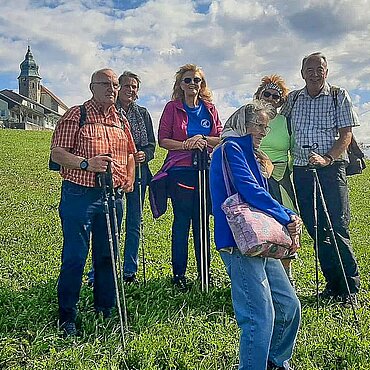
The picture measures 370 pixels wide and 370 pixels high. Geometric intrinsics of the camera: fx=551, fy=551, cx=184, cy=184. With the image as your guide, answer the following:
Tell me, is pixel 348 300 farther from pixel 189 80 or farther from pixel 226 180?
pixel 189 80

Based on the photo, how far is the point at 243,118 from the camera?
418 centimetres

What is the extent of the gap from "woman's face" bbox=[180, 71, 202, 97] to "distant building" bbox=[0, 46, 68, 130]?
186 feet

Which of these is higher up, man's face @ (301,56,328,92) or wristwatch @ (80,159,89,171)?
man's face @ (301,56,328,92)

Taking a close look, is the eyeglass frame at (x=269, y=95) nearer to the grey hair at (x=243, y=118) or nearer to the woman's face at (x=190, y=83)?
the woman's face at (x=190, y=83)

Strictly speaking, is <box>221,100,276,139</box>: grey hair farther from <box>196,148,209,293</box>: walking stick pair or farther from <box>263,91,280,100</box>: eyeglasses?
<box>196,148,209,293</box>: walking stick pair

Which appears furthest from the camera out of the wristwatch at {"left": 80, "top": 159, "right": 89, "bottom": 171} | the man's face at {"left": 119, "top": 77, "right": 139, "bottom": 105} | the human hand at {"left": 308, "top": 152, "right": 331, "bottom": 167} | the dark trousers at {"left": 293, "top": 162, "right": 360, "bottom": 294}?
the man's face at {"left": 119, "top": 77, "right": 139, "bottom": 105}

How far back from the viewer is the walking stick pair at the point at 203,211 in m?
6.37

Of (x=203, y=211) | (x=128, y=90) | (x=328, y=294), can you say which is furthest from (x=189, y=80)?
(x=328, y=294)

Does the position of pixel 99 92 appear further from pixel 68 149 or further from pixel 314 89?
pixel 314 89

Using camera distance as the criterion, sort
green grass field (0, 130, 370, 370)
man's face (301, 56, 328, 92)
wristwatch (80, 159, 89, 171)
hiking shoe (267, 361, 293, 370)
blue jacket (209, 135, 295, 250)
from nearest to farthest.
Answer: blue jacket (209, 135, 295, 250) → hiking shoe (267, 361, 293, 370) → green grass field (0, 130, 370, 370) → wristwatch (80, 159, 89, 171) → man's face (301, 56, 328, 92)

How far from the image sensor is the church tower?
109 m

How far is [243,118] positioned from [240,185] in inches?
21.9

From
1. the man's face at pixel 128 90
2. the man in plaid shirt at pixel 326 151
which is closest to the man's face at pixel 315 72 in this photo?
the man in plaid shirt at pixel 326 151

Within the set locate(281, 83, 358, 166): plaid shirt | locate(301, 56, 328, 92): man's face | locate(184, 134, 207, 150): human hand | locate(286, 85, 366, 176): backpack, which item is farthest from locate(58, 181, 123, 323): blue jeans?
locate(301, 56, 328, 92): man's face
